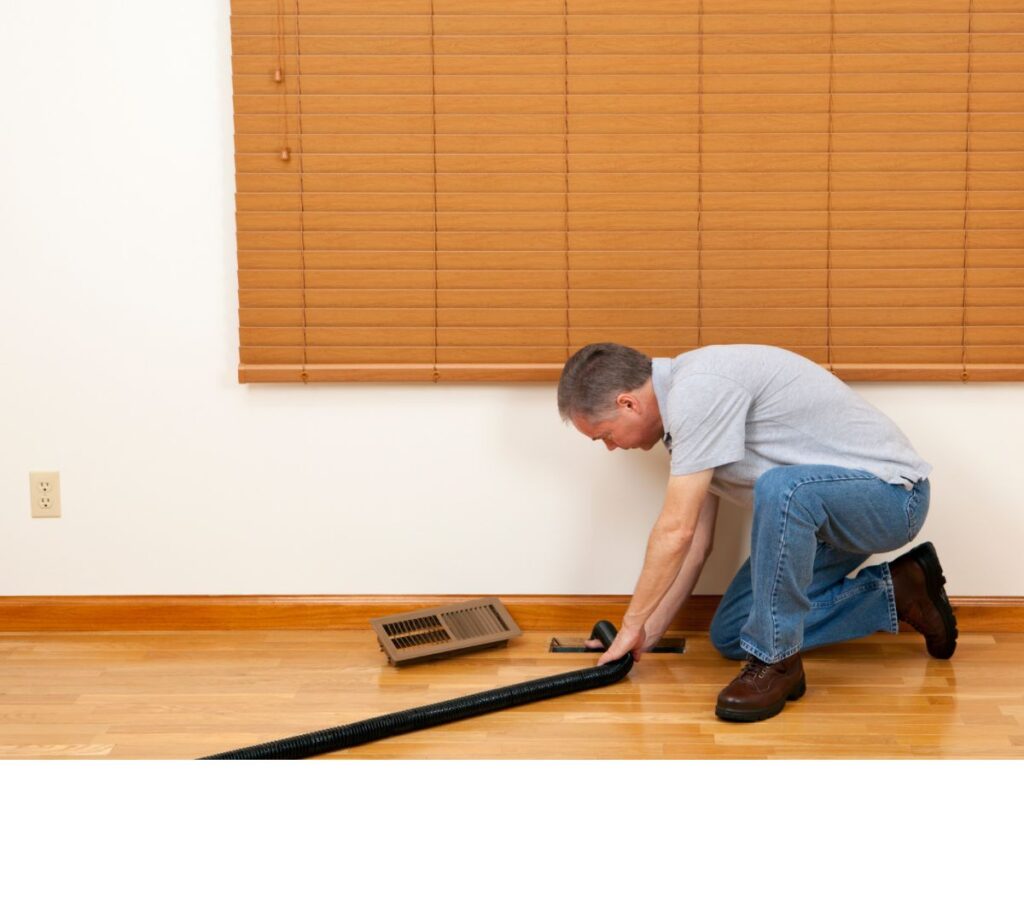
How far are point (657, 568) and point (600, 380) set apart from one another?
0.41m

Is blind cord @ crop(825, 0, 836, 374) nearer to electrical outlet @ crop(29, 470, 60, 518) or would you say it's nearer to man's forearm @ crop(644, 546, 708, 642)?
man's forearm @ crop(644, 546, 708, 642)

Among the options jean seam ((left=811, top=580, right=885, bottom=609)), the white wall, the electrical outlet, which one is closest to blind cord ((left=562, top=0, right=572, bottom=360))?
the white wall

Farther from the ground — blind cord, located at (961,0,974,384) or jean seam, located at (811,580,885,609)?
blind cord, located at (961,0,974,384)

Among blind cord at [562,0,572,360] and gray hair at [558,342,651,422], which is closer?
gray hair at [558,342,651,422]

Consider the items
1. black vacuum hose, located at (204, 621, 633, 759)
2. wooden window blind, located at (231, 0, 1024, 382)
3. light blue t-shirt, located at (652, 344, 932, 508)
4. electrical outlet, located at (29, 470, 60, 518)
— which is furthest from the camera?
electrical outlet, located at (29, 470, 60, 518)

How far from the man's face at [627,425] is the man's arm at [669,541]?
131mm

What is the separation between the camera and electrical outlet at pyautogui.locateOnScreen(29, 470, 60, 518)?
119 inches

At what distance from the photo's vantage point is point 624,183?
112 inches

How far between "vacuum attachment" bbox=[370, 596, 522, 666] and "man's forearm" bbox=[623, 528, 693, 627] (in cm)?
47

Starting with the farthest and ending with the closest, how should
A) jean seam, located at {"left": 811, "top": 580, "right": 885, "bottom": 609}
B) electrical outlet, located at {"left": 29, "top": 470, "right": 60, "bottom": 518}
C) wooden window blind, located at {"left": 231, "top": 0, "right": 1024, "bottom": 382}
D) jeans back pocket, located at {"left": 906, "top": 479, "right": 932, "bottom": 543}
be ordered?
1. electrical outlet, located at {"left": 29, "top": 470, "right": 60, "bottom": 518}
2. wooden window blind, located at {"left": 231, "top": 0, "right": 1024, "bottom": 382}
3. jean seam, located at {"left": 811, "top": 580, "right": 885, "bottom": 609}
4. jeans back pocket, located at {"left": 906, "top": 479, "right": 932, "bottom": 543}
